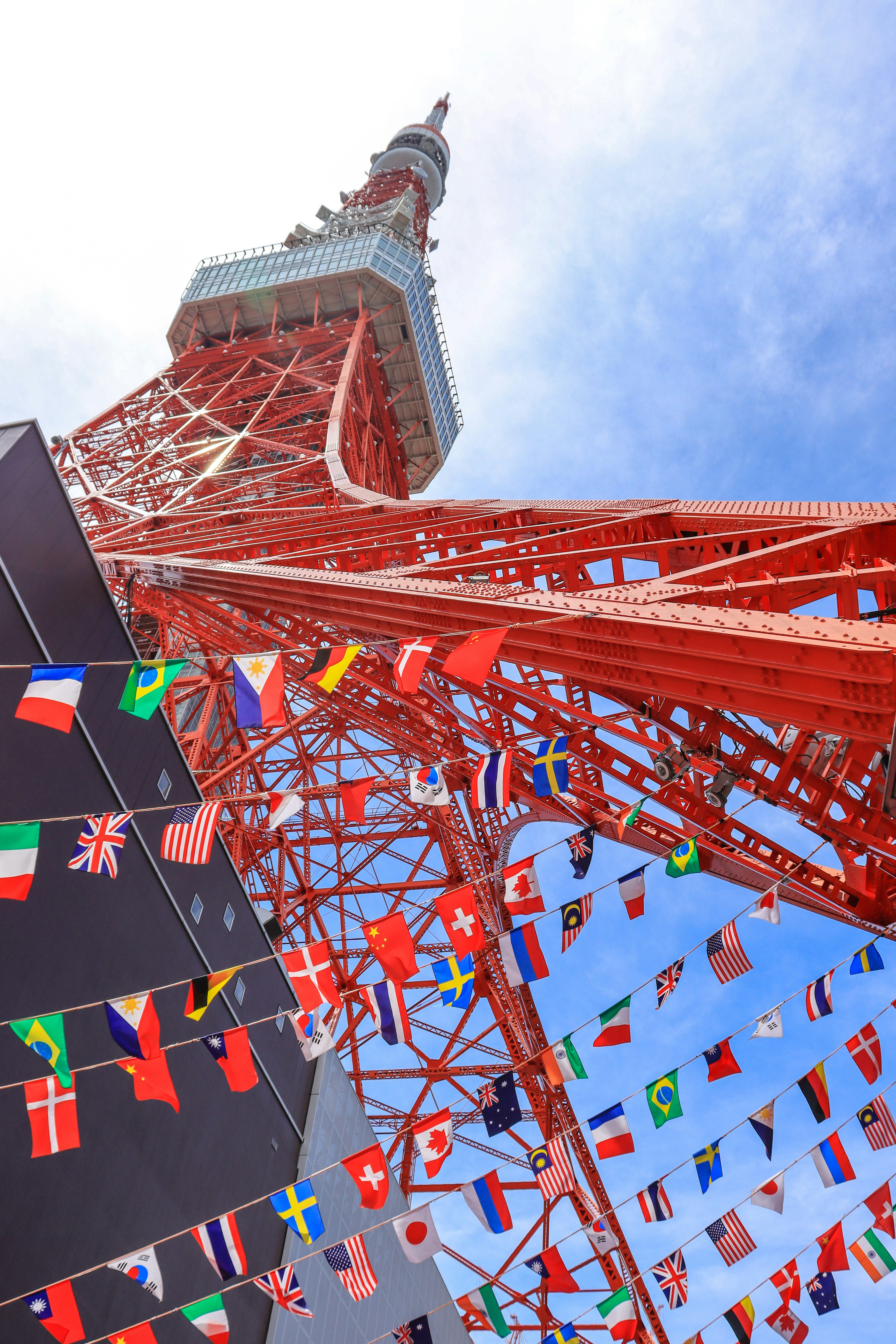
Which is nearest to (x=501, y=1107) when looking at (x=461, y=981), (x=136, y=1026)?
(x=461, y=981)

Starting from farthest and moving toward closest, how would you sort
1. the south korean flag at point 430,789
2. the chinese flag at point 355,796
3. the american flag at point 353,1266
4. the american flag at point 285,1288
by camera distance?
the chinese flag at point 355,796 < the south korean flag at point 430,789 < the american flag at point 353,1266 < the american flag at point 285,1288

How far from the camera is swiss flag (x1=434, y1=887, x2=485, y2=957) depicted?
26.8 ft

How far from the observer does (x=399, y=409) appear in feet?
139

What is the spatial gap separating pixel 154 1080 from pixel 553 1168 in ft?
15.1

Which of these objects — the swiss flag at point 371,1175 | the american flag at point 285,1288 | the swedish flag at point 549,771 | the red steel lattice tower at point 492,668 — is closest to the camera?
the red steel lattice tower at point 492,668

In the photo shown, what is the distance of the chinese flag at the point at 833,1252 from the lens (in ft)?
30.3

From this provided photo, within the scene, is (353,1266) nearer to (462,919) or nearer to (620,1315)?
(620,1315)

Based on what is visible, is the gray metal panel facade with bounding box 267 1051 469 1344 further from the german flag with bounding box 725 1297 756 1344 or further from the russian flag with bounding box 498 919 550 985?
the russian flag with bounding box 498 919 550 985

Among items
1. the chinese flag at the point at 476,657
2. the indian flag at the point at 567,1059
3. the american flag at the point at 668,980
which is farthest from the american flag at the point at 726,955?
the chinese flag at the point at 476,657

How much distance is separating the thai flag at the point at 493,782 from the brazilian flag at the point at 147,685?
2826 millimetres

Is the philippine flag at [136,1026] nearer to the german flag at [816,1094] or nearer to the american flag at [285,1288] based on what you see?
the american flag at [285,1288]

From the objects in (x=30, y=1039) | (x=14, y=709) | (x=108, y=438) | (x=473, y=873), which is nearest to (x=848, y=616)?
(x=30, y=1039)

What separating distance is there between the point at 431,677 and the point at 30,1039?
8459 millimetres

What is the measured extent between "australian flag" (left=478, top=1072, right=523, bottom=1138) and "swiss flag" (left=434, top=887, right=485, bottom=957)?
5.79 feet
